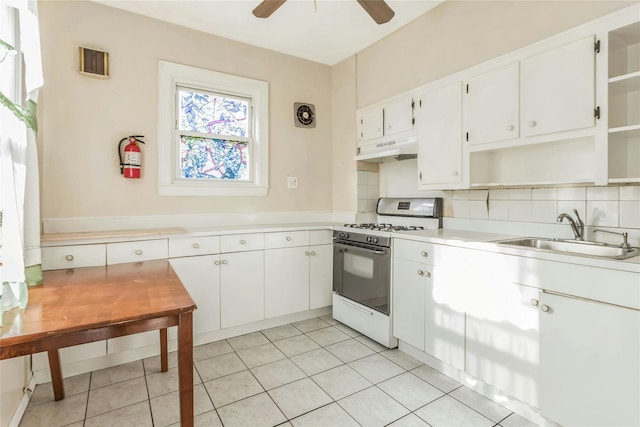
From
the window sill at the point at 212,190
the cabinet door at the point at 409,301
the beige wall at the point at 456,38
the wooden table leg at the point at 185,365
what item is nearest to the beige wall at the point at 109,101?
the window sill at the point at 212,190

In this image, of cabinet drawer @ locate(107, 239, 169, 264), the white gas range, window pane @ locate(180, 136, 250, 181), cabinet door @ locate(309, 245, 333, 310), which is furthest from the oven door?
cabinet drawer @ locate(107, 239, 169, 264)

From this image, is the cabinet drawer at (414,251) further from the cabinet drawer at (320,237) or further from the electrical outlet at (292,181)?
the electrical outlet at (292,181)

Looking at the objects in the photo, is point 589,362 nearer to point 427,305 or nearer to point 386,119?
point 427,305

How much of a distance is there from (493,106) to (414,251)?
44.1 inches

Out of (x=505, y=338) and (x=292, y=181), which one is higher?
(x=292, y=181)

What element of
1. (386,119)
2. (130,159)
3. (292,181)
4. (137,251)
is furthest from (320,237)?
(130,159)

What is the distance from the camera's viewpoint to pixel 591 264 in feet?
4.78

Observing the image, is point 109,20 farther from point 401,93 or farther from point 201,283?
point 401,93

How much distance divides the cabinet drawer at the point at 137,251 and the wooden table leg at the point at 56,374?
600 millimetres

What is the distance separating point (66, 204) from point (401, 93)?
290 cm

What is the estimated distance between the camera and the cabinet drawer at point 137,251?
7.26 feet

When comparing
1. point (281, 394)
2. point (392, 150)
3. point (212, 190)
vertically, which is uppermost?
point (392, 150)

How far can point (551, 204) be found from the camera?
214 cm

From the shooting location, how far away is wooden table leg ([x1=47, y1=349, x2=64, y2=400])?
6.14 ft
